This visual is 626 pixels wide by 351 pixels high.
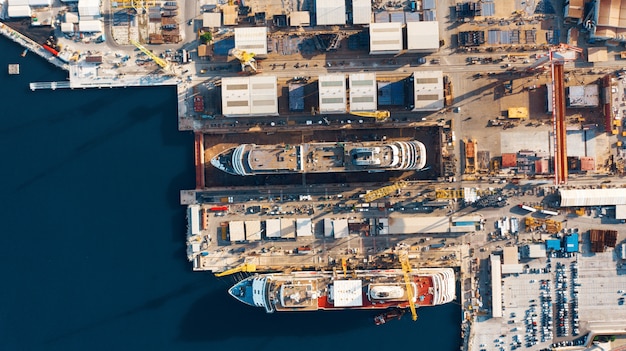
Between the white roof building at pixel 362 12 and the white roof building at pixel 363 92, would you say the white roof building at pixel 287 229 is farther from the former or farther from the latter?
the white roof building at pixel 362 12

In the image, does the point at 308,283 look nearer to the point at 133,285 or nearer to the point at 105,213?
the point at 133,285

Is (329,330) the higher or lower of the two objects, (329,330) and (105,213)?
the lower

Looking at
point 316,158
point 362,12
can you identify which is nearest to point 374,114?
point 316,158

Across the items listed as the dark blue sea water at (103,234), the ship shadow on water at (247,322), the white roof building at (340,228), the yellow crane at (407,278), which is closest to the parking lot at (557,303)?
the yellow crane at (407,278)

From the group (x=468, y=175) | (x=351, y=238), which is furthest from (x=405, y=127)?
(x=351, y=238)

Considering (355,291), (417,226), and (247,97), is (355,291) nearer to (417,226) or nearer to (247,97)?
(417,226)

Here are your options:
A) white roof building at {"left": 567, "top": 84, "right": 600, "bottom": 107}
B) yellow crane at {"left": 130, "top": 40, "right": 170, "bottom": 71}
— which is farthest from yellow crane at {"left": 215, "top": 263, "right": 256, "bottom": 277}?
white roof building at {"left": 567, "top": 84, "right": 600, "bottom": 107}
